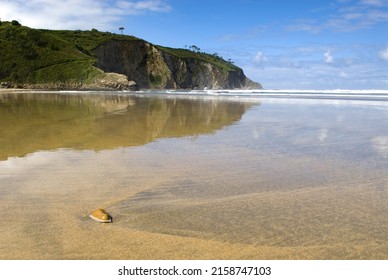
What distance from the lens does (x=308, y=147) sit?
9055mm

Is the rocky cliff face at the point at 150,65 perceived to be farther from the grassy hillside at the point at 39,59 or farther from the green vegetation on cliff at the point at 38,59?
the green vegetation on cliff at the point at 38,59

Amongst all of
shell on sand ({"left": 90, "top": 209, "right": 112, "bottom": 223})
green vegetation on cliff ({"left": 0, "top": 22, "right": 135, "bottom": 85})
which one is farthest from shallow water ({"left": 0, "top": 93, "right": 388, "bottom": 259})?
green vegetation on cliff ({"left": 0, "top": 22, "right": 135, "bottom": 85})

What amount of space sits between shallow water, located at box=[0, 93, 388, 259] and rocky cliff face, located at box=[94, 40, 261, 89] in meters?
90.1

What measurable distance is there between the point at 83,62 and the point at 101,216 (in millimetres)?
90396

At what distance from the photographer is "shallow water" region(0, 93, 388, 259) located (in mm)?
3535

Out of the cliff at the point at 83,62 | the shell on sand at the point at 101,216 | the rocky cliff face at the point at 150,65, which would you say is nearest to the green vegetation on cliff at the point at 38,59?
the cliff at the point at 83,62

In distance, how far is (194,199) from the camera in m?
4.97

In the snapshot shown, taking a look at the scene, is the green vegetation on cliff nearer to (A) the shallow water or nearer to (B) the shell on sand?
(A) the shallow water

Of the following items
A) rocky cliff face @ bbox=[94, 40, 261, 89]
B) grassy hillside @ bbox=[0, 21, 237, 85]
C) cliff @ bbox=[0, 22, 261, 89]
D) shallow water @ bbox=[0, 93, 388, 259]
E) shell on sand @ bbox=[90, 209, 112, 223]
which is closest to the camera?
shallow water @ bbox=[0, 93, 388, 259]

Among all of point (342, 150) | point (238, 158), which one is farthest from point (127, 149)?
A: point (342, 150)

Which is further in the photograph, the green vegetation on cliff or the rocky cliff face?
the rocky cliff face

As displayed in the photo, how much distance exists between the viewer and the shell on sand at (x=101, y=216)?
4.09 m

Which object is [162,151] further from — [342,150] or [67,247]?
[67,247]

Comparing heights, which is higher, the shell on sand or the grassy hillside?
the grassy hillside
